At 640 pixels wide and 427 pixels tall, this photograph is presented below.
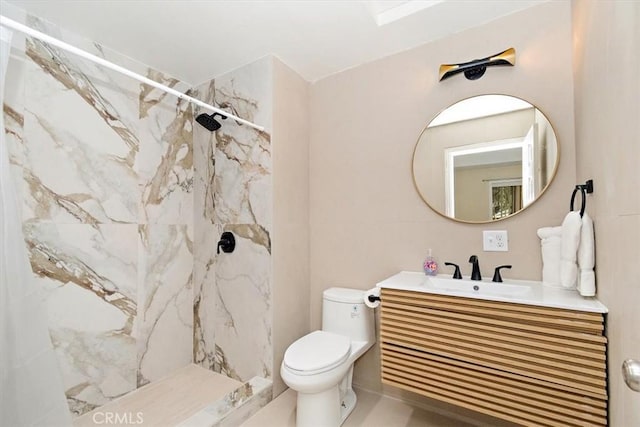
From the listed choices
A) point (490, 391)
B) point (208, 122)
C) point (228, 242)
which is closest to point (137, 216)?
point (228, 242)

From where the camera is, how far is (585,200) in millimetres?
1273

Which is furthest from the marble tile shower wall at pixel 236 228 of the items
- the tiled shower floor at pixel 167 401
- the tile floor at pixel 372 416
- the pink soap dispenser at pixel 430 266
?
the pink soap dispenser at pixel 430 266

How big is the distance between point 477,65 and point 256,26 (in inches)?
51.8

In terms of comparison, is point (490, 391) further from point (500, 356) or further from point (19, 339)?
point (19, 339)

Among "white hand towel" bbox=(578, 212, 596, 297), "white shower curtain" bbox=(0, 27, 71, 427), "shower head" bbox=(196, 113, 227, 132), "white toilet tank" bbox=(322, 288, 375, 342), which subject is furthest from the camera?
"shower head" bbox=(196, 113, 227, 132)

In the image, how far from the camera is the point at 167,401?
189 cm

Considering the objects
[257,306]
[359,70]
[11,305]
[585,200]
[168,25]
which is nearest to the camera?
[11,305]

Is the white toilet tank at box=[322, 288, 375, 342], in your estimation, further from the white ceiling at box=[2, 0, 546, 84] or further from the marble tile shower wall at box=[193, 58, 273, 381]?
the white ceiling at box=[2, 0, 546, 84]

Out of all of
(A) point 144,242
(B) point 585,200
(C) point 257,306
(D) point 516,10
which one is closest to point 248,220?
(C) point 257,306

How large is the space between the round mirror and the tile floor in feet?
3.91

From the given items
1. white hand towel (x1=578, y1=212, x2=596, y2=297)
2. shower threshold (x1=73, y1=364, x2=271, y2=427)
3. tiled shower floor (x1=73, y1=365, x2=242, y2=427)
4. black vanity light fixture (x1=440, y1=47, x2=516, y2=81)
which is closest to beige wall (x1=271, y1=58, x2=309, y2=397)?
shower threshold (x1=73, y1=364, x2=271, y2=427)

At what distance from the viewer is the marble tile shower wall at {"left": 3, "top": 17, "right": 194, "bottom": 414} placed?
1.63m

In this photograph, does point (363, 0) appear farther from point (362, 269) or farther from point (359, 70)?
point (362, 269)

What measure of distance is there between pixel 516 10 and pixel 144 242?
2703mm
